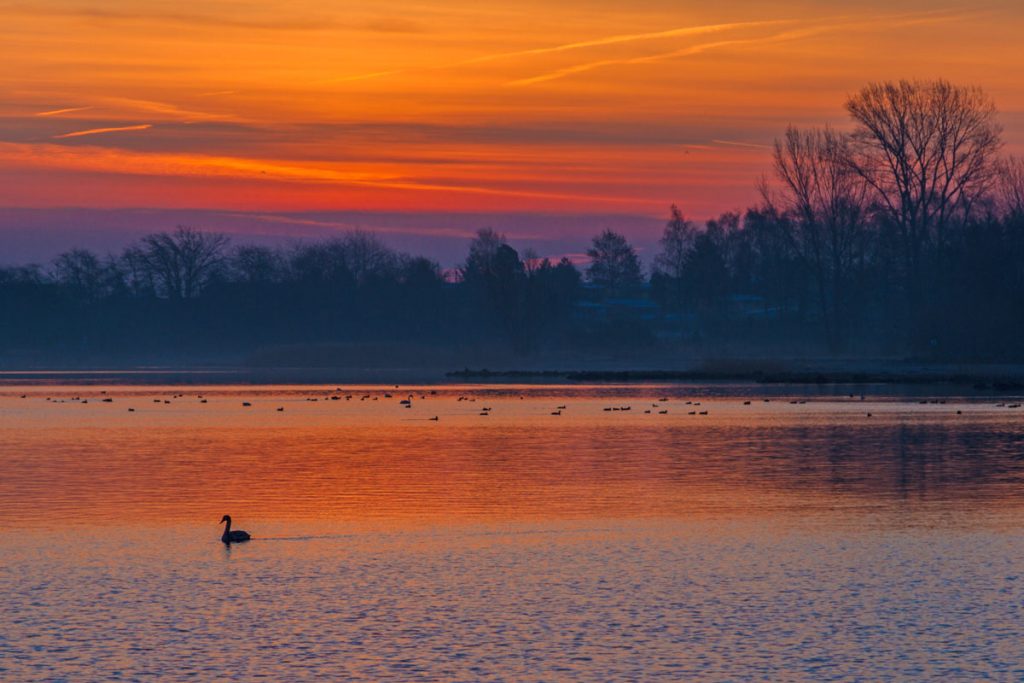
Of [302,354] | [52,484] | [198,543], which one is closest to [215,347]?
[302,354]

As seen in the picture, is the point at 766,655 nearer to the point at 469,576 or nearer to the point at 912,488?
the point at 469,576

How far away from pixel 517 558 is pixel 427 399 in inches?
2053

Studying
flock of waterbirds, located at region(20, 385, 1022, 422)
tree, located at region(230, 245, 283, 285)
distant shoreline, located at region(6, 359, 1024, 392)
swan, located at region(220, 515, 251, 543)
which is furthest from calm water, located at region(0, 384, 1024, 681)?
tree, located at region(230, 245, 283, 285)

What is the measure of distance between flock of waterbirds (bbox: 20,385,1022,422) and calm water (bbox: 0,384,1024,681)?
13971 millimetres

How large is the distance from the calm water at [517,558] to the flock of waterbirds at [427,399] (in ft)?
45.8

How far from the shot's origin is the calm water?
16.1 metres

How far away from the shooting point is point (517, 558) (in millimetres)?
22734

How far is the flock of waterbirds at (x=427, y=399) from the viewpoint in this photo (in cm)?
6181

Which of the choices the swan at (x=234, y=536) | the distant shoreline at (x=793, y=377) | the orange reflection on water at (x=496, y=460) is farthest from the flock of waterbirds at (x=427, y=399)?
the swan at (x=234, y=536)

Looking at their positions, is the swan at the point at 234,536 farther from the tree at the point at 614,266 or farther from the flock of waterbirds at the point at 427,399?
the tree at the point at 614,266

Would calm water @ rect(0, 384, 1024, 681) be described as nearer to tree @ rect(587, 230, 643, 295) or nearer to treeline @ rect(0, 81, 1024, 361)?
treeline @ rect(0, 81, 1024, 361)

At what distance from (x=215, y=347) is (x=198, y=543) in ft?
439

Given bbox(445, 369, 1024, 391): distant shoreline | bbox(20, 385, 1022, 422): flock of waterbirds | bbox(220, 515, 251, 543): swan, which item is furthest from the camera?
bbox(445, 369, 1024, 391): distant shoreline

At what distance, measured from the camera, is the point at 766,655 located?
15984 millimetres
